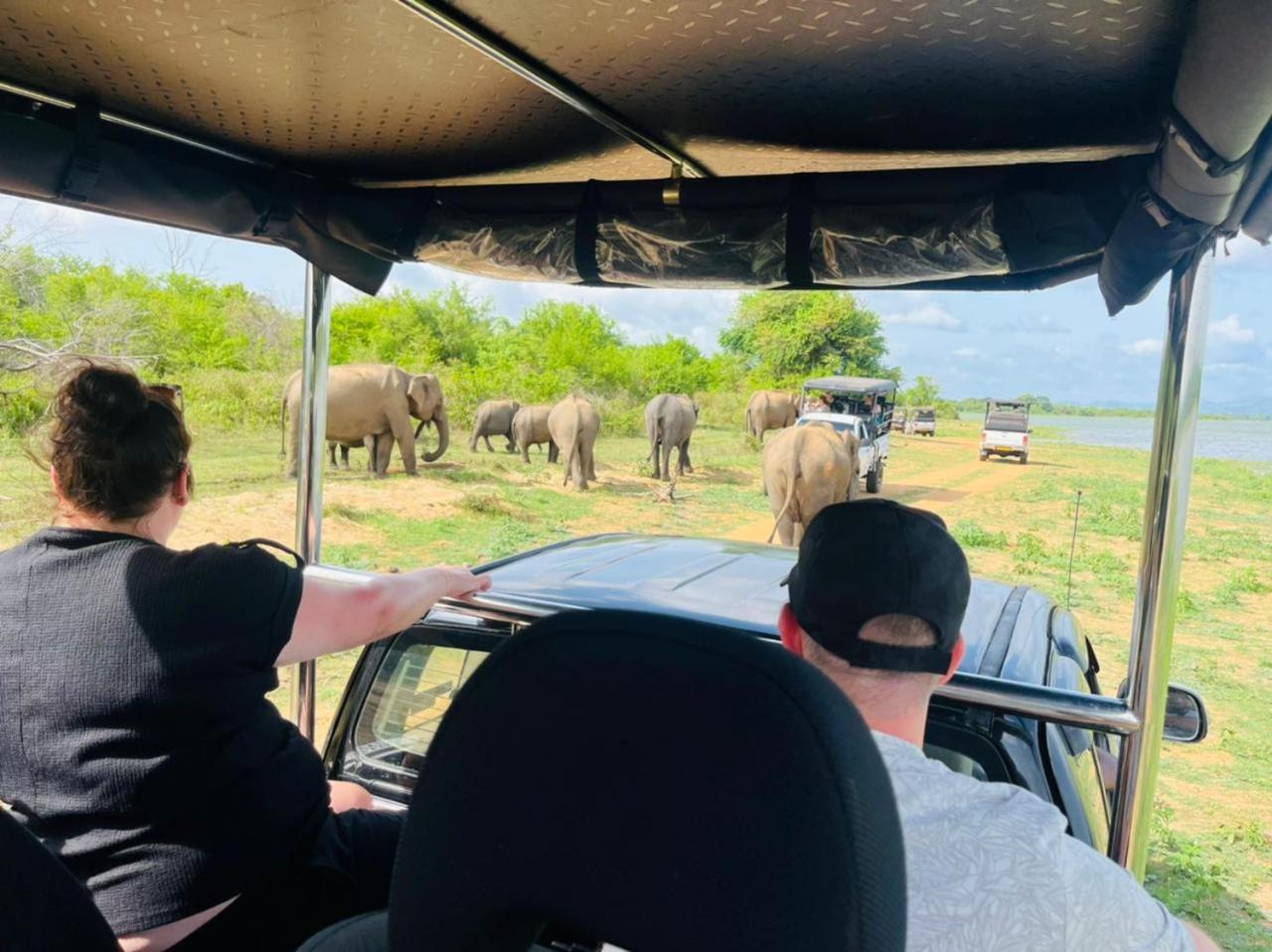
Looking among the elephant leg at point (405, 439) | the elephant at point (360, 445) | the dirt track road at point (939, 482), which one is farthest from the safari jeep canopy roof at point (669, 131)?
the elephant at point (360, 445)

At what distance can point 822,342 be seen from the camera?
37531 millimetres

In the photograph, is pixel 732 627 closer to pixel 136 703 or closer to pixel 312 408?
pixel 136 703

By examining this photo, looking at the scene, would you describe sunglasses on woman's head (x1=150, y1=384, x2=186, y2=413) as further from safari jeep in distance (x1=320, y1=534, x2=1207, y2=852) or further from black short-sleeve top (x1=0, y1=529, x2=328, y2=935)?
safari jeep in distance (x1=320, y1=534, x2=1207, y2=852)

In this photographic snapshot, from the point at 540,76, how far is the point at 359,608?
1.13 metres

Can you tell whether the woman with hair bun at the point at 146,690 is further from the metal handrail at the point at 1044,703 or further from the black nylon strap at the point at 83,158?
the black nylon strap at the point at 83,158

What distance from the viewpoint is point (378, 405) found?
59.1 ft

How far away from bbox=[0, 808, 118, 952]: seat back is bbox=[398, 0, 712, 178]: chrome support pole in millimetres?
1390

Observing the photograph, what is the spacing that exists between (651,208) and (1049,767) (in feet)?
5.18

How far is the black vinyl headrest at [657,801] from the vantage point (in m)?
0.71

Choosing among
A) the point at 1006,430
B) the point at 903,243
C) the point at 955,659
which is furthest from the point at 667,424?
the point at 955,659

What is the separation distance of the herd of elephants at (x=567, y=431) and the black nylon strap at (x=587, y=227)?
934cm

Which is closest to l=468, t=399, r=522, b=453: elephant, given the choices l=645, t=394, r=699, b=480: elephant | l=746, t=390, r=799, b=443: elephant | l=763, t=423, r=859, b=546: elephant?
l=645, t=394, r=699, b=480: elephant

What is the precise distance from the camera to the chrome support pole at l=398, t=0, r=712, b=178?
1.71 metres

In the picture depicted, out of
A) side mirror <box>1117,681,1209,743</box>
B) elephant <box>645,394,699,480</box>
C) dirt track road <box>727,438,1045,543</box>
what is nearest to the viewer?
side mirror <box>1117,681,1209,743</box>
